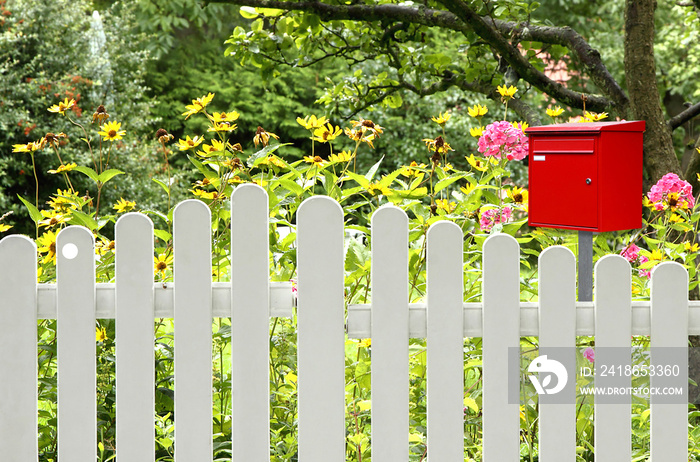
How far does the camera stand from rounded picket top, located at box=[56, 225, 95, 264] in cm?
174

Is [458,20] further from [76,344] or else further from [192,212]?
[76,344]

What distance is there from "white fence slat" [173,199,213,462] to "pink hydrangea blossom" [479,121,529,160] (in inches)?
45.6

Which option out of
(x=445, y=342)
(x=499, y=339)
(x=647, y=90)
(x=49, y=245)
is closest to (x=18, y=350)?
(x=49, y=245)

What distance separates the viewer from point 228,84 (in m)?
12.7

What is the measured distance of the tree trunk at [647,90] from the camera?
2998mm

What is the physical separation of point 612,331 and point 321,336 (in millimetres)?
698

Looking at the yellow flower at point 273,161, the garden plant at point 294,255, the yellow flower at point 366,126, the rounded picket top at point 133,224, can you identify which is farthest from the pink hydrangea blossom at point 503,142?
the rounded picket top at point 133,224

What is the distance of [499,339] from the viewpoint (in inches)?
68.3

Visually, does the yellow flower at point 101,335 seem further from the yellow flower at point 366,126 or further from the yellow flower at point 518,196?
the yellow flower at point 518,196

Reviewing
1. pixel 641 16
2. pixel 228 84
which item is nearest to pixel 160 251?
pixel 641 16

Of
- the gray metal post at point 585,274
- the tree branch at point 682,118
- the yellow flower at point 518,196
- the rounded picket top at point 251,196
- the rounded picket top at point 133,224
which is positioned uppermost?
the tree branch at point 682,118

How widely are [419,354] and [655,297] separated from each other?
2.47 feet

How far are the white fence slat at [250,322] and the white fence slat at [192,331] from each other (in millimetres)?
66

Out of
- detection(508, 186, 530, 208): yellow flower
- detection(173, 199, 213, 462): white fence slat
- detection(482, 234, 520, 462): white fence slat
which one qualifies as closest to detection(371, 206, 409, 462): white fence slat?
detection(482, 234, 520, 462): white fence slat
